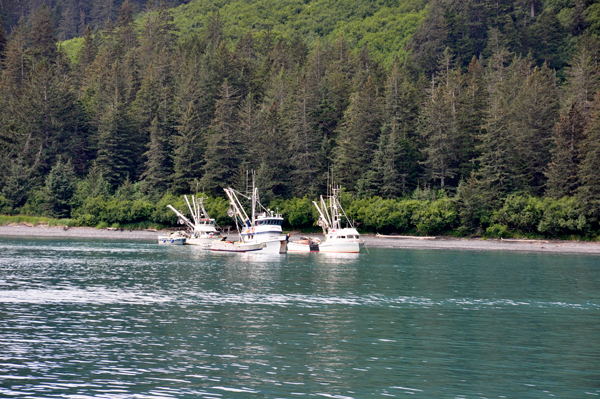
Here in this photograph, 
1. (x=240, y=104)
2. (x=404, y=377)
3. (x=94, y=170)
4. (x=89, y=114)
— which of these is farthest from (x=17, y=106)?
(x=404, y=377)

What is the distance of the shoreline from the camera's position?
Answer: 92.3 metres

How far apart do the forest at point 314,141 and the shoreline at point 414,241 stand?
2685 millimetres

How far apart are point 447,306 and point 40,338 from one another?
25110mm

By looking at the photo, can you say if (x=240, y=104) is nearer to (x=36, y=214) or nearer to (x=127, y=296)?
(x=36, y=214)

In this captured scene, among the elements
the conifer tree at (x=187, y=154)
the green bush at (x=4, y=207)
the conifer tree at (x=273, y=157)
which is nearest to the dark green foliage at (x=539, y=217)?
the conifer tree at (x=273, y=157)

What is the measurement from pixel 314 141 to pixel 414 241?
115 feet

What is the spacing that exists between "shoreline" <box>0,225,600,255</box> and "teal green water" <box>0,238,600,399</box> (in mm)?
30460

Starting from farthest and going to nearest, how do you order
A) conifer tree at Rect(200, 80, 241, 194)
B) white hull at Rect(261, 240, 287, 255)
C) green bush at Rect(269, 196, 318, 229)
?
conifer tree at Rect(200, 80, 241, 194) < green bush at Rect(269, 196, 318, 229) < white hull at Rect(261, 240, 287, 255)

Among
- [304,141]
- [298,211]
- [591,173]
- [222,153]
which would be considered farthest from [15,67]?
[591,173]

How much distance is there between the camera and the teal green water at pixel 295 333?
23.0 m

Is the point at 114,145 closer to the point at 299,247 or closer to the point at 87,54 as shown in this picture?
the point at 299,247

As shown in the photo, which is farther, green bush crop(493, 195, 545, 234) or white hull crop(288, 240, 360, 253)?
green bush crop(493, 195, 545, 234)

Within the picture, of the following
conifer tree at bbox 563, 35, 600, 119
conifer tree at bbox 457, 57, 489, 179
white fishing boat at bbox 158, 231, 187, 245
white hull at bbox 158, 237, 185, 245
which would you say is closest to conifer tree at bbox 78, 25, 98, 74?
white fishing boat at bbox 158, 231, 187, 245

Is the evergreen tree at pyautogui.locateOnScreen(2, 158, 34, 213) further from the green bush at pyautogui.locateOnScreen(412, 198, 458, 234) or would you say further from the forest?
the green bush at pyautogui.locateOnScreen(412, 198, 458, 234)
